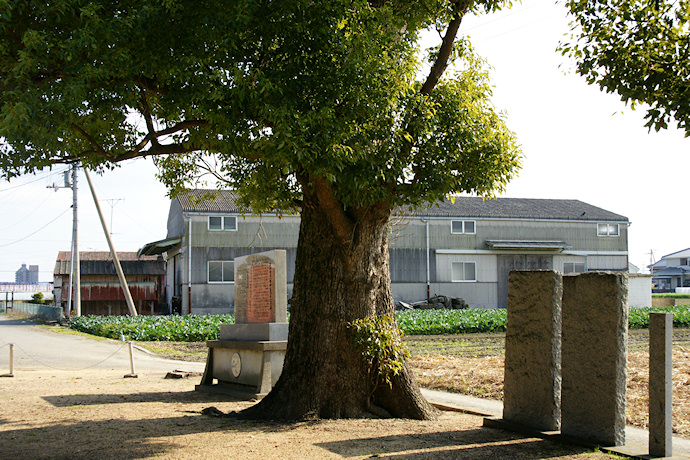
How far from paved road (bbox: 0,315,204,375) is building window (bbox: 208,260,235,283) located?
34.2 feet

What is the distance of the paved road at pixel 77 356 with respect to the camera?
18312 mm

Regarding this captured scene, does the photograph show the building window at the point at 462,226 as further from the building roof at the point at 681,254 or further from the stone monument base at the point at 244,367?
the building roof at the point at 681,254

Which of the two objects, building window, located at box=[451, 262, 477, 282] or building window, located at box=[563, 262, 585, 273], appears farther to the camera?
building window, located at box=[563, 262, 585, 273]

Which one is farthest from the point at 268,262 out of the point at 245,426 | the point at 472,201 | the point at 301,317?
A: the point at 472,201

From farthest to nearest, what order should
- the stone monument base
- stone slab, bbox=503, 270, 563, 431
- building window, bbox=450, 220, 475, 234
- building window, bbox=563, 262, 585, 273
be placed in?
building window, bbox=563, 262, 585, 273 → building window, bbox=450, 220, 475, 234 → the stone monument base → stone slab, bbox=503, 270, 563, 431

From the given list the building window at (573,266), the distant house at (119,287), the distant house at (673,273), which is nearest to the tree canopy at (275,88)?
the building window at (573,266)

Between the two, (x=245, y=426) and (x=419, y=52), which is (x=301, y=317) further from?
(x=419, y=52)

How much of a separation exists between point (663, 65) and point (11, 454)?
801 cm

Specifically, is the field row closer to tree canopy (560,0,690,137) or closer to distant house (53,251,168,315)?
distant house (53,251,168,315)

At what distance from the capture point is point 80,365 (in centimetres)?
1889

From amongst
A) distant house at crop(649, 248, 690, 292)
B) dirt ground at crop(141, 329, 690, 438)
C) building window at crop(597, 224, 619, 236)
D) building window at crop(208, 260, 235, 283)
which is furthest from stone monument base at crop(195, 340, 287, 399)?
distant house at crop(649, 248, 690, 292)

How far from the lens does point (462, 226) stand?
138 feet

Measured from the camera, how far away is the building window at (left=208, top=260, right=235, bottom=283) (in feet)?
125

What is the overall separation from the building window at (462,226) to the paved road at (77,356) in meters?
22.6
